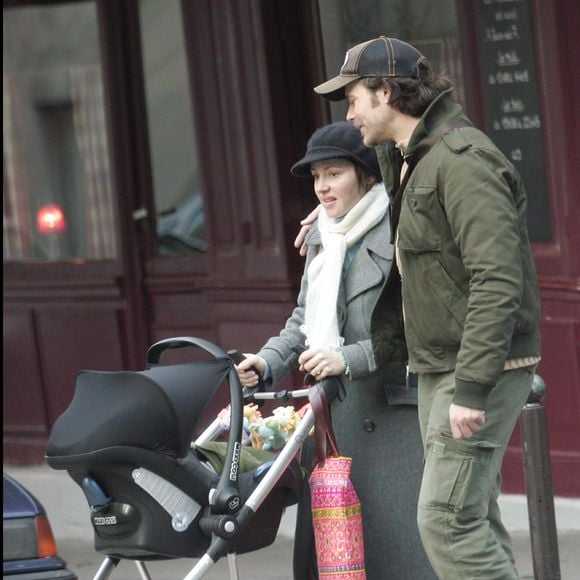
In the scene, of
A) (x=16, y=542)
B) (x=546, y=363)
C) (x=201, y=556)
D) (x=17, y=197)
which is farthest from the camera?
(x=17, y=197)

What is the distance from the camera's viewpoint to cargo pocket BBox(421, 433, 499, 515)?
421 cm

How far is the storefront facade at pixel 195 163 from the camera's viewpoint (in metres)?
7.05

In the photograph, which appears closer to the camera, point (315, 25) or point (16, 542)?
point (16, 542)

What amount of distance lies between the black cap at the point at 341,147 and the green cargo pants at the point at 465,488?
35.6 inches

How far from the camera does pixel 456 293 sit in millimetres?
4242

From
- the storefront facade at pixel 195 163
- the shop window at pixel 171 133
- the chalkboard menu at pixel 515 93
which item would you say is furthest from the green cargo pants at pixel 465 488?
the shop window at pixel 171 133

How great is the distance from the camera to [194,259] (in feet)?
29.5

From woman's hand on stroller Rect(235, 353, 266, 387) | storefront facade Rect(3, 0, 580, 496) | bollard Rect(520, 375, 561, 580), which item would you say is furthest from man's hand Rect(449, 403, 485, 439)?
storefront facade Rect(3, 0, 580, 496)

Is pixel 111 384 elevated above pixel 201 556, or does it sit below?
above

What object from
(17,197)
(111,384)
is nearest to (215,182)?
(17,197)

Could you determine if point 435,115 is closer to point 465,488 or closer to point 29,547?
point 465,488

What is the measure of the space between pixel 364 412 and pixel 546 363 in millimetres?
2425

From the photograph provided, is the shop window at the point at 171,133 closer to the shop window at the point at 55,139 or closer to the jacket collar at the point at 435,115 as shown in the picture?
the shop window at the point at 55,139

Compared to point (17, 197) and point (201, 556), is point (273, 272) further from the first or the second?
point (201, 556)
